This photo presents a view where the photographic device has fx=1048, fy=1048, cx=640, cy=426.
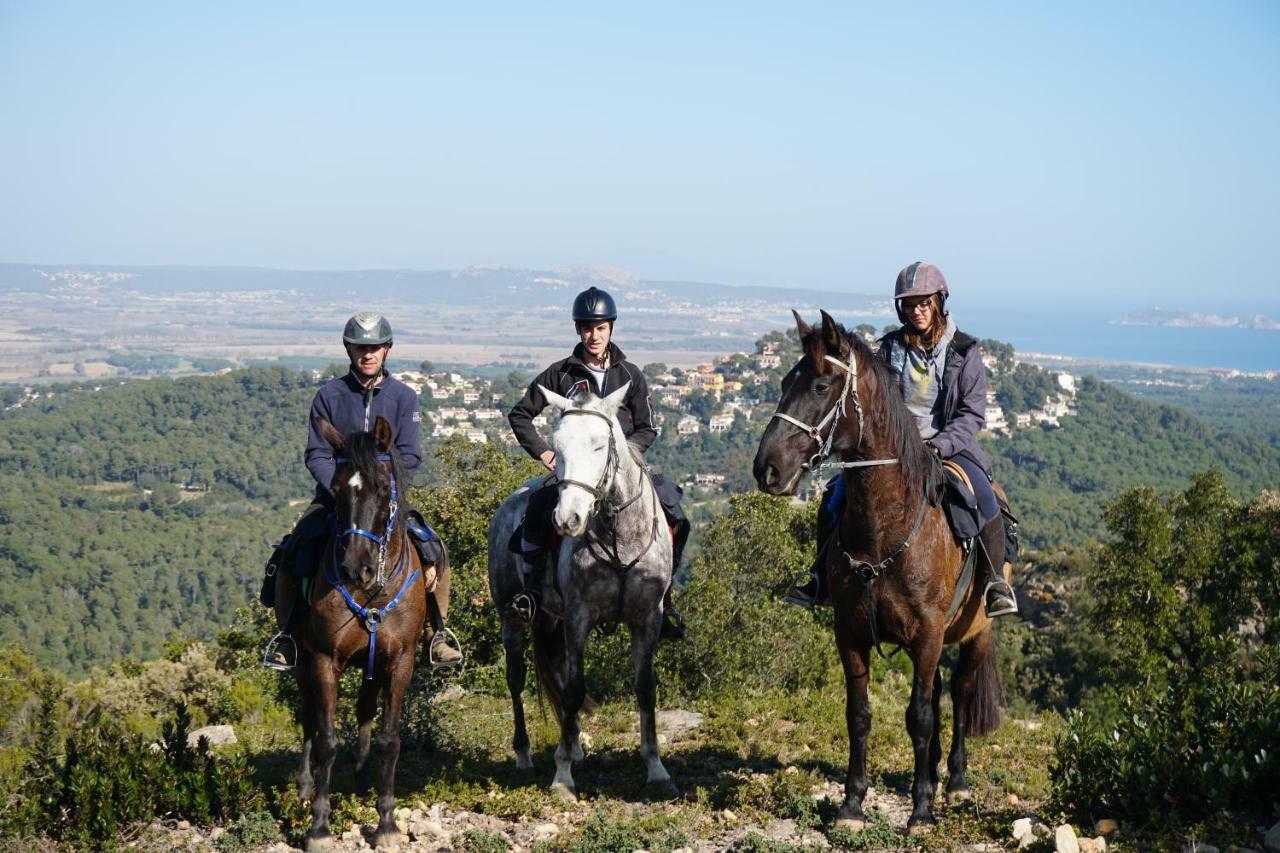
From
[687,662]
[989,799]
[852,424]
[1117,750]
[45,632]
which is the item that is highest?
[852,424]

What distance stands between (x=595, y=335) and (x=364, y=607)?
2.65 metres

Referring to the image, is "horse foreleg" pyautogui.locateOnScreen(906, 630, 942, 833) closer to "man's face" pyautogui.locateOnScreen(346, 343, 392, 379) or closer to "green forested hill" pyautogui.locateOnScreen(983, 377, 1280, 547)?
"man's face" pyautogui.locateOnScreen(346, 343, 392, 379)

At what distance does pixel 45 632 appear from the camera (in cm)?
6762

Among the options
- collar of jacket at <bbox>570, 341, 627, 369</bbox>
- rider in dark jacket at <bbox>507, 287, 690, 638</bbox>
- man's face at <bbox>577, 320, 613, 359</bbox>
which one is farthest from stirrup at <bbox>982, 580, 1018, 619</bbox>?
man's face at <bbox>577, 320, 613, 359</bbox>

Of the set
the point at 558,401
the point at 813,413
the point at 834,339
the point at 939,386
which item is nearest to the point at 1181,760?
the point at 939,386

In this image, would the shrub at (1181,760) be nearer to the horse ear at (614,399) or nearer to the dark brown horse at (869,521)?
the dark brown horse at (869,521)

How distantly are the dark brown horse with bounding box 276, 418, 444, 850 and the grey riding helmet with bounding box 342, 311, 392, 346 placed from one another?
75 centimetres

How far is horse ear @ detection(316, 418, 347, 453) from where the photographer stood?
6598 mm

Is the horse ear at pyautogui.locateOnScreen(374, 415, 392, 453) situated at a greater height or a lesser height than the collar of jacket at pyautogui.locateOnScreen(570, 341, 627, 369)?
lesser

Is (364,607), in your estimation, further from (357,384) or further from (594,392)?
(594,392)

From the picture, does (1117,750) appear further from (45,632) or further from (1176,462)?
(1176,462)

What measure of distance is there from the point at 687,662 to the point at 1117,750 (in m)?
9.43

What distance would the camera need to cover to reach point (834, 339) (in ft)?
20.6

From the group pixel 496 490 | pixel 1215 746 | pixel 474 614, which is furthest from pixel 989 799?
pixel 496 490
